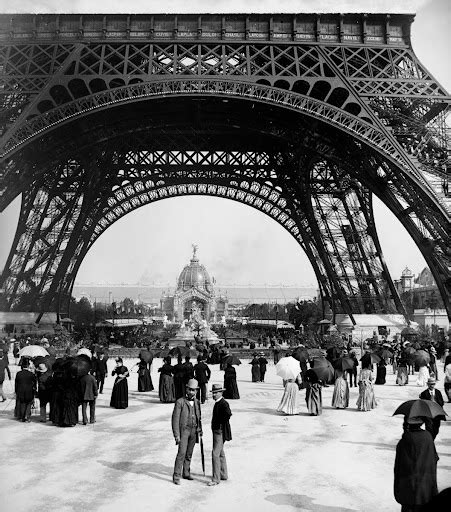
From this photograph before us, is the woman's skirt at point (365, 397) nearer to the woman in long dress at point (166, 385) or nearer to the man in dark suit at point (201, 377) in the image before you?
the man in dark suit at point (201, 377)

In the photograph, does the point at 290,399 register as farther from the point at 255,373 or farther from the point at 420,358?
the point at 255,373

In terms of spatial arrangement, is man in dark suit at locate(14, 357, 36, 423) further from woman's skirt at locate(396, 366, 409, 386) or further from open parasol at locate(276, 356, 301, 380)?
woman's skirt at locate(396, 366, 409, 386)

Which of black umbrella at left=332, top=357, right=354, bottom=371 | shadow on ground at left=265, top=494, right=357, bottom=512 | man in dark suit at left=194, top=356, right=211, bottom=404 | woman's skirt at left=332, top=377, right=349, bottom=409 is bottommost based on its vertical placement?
shadow on ground at left=265, top=494, right=357, bottom=512

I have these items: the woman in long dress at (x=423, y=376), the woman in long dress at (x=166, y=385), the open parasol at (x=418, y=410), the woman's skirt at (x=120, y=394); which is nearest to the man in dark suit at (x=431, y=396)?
the open parasol at (x=418, y=410)

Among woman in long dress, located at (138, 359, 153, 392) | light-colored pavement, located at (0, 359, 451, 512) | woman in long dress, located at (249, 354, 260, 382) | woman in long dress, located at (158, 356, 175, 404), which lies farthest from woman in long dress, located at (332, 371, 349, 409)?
woman in long dress, located at (249, 354, 260, 382)

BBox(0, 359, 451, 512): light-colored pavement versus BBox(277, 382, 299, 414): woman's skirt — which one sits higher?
BBox(277, 382, 299, 414): woman's skirt

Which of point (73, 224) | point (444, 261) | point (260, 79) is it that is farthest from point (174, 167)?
point (444, 261)

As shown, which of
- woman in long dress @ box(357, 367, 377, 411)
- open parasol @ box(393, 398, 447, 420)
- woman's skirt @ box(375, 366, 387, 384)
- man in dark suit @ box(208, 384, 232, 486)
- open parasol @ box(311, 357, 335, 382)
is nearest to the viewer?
open parasol @ box(393, 398, 447, 420)
